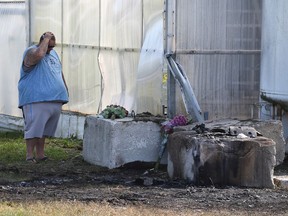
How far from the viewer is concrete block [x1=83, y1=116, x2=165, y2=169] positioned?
35.1 feet

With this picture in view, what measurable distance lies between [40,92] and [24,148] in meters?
1.66

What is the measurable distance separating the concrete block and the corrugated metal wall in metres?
0.69

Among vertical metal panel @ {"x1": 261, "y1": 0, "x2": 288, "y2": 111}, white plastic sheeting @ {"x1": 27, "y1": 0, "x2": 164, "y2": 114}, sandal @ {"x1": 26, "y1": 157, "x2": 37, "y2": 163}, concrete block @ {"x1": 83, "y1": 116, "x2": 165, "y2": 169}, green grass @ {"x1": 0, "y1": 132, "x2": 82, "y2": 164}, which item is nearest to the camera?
vertical metal panel @ {"x1": 261, "y1": 0, "x2": 288, "y2": 111}

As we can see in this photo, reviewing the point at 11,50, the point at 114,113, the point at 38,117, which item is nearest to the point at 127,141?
the point at 114,113

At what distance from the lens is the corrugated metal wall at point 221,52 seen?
11312 millimetres

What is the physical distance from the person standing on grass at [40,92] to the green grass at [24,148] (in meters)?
0.43

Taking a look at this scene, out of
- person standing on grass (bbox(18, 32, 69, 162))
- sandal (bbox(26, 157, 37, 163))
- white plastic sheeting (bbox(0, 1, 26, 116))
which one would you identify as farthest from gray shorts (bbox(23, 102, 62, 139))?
white plastic sheeting (bbox(0, 1, 26, 116))

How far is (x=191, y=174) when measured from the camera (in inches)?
368

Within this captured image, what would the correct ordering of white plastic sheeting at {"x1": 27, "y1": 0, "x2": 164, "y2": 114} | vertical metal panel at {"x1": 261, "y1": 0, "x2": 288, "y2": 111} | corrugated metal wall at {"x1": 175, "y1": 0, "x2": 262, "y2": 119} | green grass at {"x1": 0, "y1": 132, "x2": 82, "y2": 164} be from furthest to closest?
green grass at {"x1": 0, "y1": 132, "x2": 82, "y2": 164}, white plastic sheeting at {"x1": 27, "y1": 0, "x2": 164, "y2": 114}, corrugated metal wall at {"x1": 175, "y1": 0, "x2": 262, "y2": 119}, vertical metal panel at {"x1": 261, "y1": 0, "x2": 288, "y2": 111}

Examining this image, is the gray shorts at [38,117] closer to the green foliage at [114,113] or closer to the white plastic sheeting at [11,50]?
the green foliage at [114,113]

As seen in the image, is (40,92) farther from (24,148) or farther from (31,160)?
(24,148)

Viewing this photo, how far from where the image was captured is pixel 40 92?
1135cm

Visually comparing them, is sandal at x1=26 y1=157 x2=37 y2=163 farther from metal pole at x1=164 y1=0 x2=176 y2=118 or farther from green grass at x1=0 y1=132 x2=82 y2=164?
metal pole at x1=164 y1=0 x2=176 y2=118

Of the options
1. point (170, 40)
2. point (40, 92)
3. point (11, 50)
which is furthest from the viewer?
point (11, 50)
